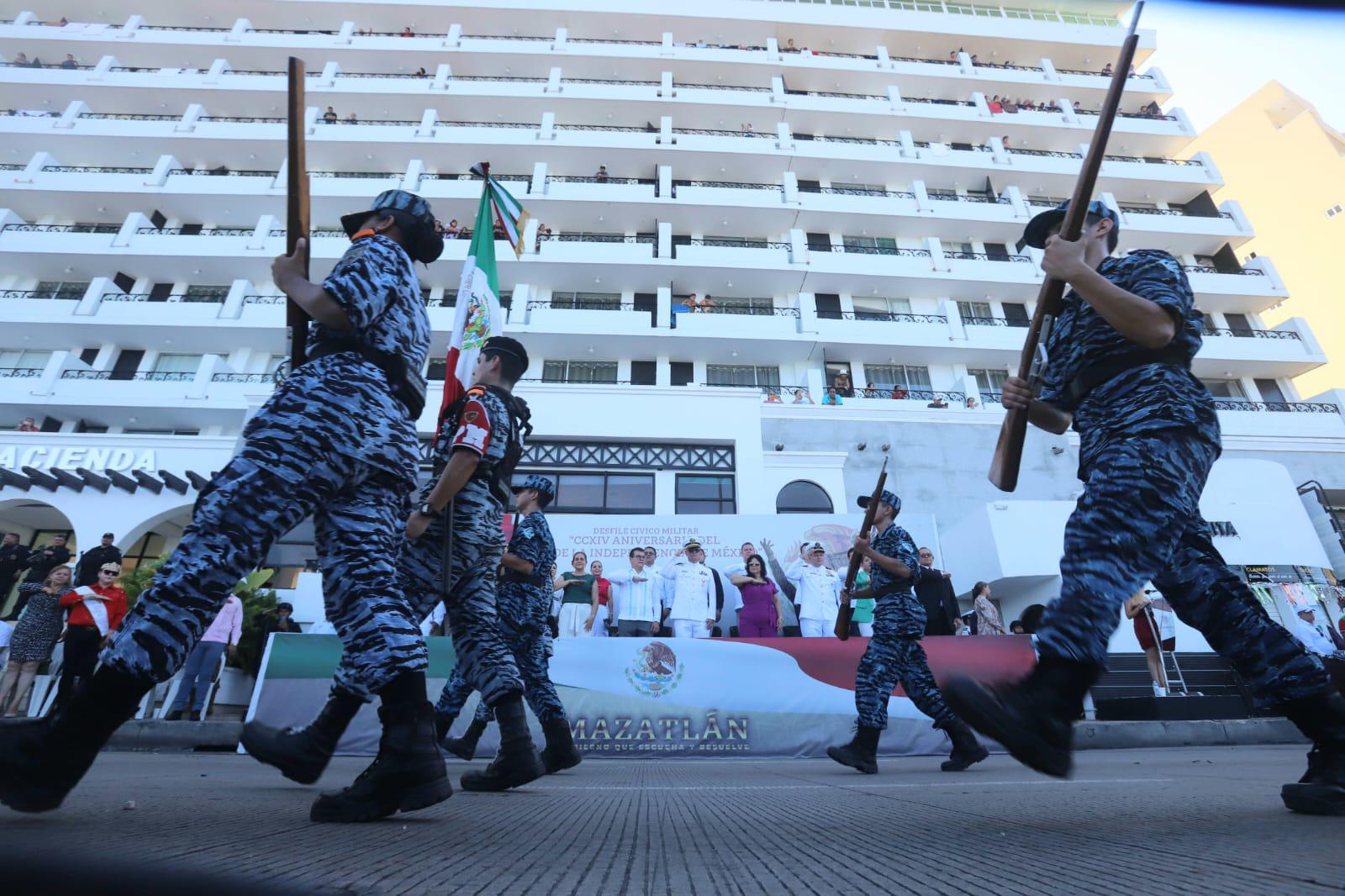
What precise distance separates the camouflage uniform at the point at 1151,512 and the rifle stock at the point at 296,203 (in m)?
2.33

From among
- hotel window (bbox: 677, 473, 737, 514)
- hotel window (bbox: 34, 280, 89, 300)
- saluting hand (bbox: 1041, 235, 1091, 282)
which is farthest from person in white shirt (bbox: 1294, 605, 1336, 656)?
hotel window (bbox: 34, 280, 89, 300)

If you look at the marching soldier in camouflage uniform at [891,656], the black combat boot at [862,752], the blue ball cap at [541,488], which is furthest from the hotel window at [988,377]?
the blue ball cap at [541,488]

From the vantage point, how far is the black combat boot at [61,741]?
4.68 ft

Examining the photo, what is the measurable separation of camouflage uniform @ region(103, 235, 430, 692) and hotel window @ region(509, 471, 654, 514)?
43.6 ft

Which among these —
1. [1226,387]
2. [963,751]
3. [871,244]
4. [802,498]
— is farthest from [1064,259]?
[1226,387]

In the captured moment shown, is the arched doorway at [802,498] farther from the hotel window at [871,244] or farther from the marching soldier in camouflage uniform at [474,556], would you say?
the hotel window at [871,244]

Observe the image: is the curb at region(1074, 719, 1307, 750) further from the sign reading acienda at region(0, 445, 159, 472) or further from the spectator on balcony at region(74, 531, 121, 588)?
the sign reading acienda at region(0, 445, 159, 472)

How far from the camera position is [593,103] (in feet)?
86.0

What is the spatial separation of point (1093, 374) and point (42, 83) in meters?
36.8

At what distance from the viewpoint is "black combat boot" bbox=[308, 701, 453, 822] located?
5.76 ft

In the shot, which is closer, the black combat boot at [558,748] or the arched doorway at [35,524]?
the black combat boot at [558,748]

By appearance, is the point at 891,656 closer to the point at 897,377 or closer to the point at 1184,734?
the point at 1184,734

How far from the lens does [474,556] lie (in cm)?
284

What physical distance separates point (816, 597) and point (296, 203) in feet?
26.0
